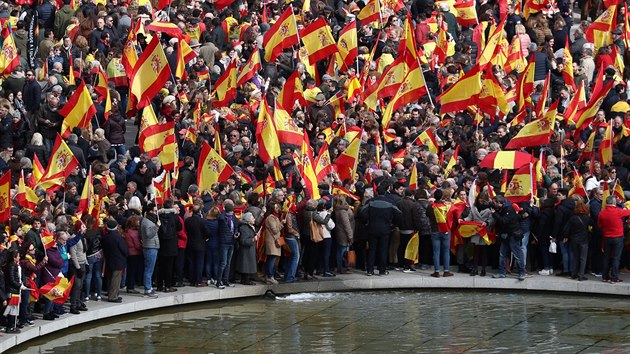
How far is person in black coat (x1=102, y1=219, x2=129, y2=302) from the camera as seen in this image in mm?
30562

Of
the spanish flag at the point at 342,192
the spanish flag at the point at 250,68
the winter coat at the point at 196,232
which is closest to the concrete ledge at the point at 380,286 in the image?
the winter coat at the point at 196,232

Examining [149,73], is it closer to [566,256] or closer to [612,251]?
[566,256]

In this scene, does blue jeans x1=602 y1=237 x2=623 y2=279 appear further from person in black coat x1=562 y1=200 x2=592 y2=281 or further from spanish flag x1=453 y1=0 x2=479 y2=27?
spanish flag x1=453 y1=0 x2=479 y2=27

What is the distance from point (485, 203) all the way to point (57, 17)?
1190cm

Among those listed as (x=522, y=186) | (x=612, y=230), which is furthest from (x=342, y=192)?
(x=612, y=230)

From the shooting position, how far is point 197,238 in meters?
32.1

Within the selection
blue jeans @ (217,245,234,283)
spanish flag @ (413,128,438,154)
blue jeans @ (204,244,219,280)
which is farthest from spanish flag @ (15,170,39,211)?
spanish flag @ (413,128,438,154)

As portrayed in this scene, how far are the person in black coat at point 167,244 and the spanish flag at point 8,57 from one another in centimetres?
698

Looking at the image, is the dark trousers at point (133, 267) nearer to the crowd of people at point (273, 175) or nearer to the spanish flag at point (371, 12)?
the crowd of people at point (273, 175)

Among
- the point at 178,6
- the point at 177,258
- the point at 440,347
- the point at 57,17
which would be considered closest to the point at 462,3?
the point at 178,6

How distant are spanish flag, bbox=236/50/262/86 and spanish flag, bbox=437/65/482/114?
4.03m

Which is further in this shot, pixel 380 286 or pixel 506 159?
pixel 506 159

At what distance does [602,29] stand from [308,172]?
11634 mm

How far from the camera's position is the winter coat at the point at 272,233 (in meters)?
32.5
